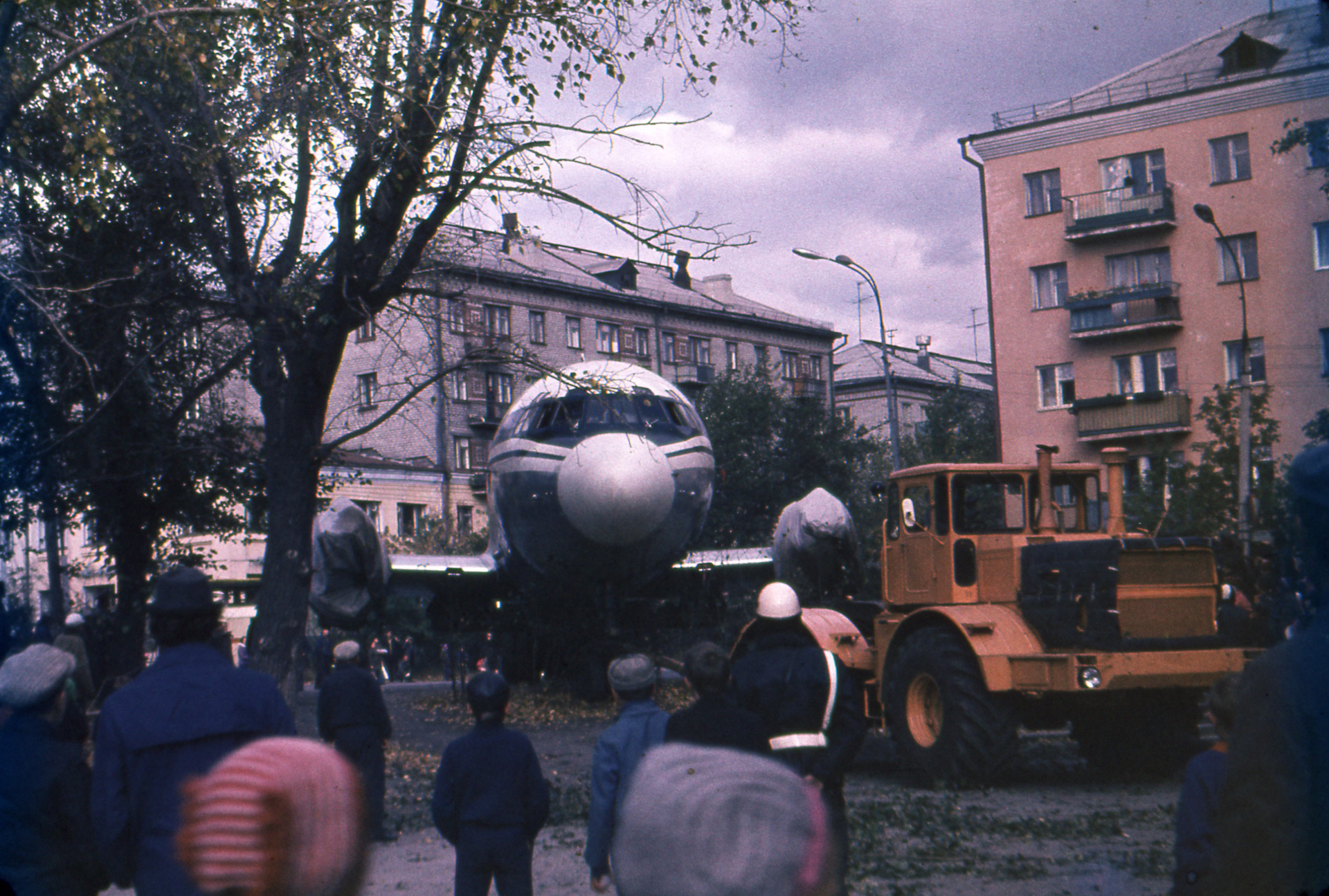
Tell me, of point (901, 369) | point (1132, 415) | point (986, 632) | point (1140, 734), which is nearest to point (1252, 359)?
point (1132, 415)

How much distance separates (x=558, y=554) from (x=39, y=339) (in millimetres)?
7307

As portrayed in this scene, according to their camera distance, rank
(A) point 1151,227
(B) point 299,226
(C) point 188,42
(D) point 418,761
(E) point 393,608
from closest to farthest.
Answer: (C) point 188,42
(B) point 299,226
(D) point 418,761
(A) point 1151,227
(E) point 393,608

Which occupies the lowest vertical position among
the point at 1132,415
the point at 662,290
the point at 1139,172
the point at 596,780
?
the point at 596,780

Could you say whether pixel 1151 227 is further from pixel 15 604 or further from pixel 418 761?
pixel 15 604

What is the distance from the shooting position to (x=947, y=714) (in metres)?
10.6

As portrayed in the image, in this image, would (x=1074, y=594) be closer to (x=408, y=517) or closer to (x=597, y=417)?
(x=597, y=417)

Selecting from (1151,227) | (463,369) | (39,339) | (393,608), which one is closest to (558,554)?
(463,369)

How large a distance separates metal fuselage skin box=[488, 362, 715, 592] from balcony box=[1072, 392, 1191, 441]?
37.0 ft

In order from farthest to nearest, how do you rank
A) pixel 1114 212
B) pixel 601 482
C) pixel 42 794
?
pixel 1114 212
pixel 601 482
pixel 42 794

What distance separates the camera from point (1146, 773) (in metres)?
11.7

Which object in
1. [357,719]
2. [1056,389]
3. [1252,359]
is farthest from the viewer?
[1056,389]

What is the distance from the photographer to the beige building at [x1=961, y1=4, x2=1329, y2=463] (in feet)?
58.8

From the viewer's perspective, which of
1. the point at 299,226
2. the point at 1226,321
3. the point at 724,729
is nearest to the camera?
the point at 724,729

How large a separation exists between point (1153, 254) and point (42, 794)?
2731cm
